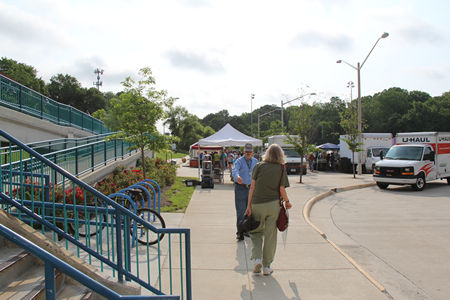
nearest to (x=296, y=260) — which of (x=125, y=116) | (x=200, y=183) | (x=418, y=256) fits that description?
(x=418, y=256)

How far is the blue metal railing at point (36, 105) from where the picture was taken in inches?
482

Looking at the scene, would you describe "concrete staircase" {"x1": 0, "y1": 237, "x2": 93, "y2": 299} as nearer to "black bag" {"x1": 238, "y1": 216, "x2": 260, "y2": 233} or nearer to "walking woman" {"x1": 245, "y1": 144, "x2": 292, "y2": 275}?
"black bag" {"x1": 238, "y1": 216, "x2": 260, "y2": 233}

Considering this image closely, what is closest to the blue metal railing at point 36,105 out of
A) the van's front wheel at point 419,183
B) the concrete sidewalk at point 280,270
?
the concrete sidewalk at point 280,270

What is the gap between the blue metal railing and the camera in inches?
482

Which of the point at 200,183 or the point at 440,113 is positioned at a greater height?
the point at 440,113

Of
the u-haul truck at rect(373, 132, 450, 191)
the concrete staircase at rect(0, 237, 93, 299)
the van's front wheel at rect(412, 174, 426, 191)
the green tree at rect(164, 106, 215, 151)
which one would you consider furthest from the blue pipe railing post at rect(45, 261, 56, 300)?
the green tree at rect(164, 106, 215, 151)

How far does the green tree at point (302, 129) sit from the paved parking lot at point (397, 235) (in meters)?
5.29

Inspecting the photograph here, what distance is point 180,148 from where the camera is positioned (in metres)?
79.1

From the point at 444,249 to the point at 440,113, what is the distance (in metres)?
64.1

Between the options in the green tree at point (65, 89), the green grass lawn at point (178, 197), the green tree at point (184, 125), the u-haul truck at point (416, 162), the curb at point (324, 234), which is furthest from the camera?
the green tree at point (184, 125)

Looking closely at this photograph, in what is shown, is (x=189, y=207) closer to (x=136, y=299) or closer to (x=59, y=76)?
(x=136, y=299)

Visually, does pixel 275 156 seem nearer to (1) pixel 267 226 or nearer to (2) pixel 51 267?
(1) pixel 267 226

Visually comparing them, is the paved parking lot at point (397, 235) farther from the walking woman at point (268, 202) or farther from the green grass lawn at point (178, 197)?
the green grass lawn at point (178, 197)

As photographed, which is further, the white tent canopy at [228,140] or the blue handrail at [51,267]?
the white tent canopy at [228,140]
